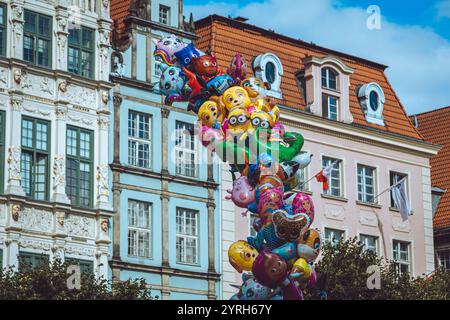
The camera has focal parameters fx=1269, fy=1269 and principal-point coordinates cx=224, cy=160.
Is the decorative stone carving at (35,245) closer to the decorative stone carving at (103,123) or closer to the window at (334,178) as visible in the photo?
the decorative stone carving at (103,123)

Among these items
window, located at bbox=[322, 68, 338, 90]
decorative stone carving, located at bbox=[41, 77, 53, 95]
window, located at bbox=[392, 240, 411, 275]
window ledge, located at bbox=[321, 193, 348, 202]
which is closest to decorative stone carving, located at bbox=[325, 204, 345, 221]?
window ledge, located at bbox=[321, 193, 348, 202]

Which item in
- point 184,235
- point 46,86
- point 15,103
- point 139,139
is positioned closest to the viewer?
point 15,103

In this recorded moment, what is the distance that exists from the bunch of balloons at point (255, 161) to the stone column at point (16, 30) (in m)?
4.76

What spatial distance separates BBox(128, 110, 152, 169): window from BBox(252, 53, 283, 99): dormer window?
5.54 meters

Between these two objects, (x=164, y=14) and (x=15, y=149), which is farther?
(x=164, y=14)

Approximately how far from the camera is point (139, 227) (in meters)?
39.4

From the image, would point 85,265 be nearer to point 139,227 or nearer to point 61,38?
point 139,227

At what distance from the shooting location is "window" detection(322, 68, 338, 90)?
46969 millimetres

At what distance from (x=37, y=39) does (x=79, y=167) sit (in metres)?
3.98

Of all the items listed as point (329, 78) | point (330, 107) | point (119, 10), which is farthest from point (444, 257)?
point (119, 10)

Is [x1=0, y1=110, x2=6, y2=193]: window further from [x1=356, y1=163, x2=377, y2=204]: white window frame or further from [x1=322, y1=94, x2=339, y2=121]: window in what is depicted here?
[x1=356, y1=163, x2=377, y2=204]: white window frame

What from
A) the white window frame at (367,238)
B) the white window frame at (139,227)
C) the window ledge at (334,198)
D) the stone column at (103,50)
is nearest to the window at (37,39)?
the stone column at (103,50)

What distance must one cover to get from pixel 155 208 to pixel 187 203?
1404 millimetres
